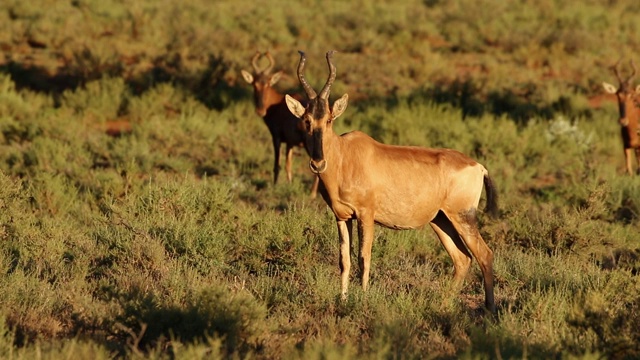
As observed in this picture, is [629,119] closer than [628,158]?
No

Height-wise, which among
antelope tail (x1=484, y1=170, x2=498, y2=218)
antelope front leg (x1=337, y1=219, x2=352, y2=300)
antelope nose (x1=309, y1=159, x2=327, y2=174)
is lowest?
antelope front leg (x1=337, y1=219, x2=352, y2=300)

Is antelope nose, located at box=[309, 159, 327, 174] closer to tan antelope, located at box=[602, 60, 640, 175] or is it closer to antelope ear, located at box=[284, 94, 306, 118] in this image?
antelope ear, located at box=[284, 94, 306, 118]

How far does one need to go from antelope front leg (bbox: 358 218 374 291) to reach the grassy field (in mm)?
155

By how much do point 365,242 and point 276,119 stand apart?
8.65m

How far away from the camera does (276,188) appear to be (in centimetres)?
1419

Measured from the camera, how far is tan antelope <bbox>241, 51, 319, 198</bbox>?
15461 millimetres

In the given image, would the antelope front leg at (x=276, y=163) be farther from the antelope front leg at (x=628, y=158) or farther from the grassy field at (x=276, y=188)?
the antelope front leg at (x=628, y=158)

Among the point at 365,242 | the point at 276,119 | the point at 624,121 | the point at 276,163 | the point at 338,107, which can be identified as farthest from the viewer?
the point at 624,121

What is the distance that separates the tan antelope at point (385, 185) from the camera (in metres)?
7.93

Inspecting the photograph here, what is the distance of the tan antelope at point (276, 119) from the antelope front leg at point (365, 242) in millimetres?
6413

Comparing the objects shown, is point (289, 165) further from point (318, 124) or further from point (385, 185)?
point (318, 124)

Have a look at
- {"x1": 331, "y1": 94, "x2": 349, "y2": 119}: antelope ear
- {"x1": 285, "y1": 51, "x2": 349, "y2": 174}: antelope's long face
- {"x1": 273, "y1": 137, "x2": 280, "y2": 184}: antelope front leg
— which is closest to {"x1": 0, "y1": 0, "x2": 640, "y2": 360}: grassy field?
{"x1": 273, "y1": 137, "x2": 280, "y2": 184}: antelope front leg

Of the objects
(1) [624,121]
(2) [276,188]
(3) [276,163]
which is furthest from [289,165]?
(1) [624,121]

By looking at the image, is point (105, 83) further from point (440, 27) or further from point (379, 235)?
point (440, 27)
